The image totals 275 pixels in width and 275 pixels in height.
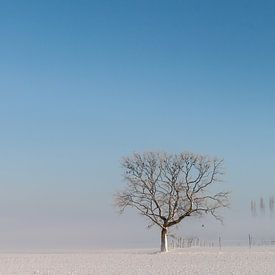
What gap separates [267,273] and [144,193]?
29496 mm

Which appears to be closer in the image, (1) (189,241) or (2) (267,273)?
(2) (267,273)

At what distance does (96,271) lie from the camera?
35.6 metres

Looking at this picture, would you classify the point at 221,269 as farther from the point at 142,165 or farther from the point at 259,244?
the point at 259,244

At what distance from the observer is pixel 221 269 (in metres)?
36.2

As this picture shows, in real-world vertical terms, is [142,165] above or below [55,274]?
above

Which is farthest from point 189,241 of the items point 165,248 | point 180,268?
point 180,268

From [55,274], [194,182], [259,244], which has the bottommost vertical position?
[55,274]

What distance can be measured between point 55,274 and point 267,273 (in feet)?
39.6

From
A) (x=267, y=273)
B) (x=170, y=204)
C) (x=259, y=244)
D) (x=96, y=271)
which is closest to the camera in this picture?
(x=267, y=273)

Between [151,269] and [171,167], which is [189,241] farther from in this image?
[151,269]

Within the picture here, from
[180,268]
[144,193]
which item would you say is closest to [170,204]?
[144,193]

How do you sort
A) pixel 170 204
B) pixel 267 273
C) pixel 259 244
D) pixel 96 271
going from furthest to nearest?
pixel 259 244, pixel 170 204, pixel 96 271, pixel 267 273

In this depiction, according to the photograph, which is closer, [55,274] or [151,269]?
[55,274]

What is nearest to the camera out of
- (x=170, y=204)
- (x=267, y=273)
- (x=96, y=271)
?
(x=267, y=273)
